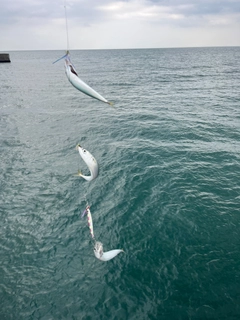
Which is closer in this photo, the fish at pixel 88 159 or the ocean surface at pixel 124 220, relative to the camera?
the fish at pixel 88 159

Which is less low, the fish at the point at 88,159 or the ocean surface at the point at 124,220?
the fish at the point at 88,159

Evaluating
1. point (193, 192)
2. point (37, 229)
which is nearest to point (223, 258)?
point (193, 192)

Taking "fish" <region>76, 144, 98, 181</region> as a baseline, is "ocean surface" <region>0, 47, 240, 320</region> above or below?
below

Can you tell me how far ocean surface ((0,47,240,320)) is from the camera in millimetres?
11430

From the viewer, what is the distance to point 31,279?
12.6 m

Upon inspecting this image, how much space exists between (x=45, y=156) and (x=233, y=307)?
22023 millimetres

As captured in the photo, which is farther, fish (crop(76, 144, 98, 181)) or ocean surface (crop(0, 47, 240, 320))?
ocean surface (crop(0, 47, 240, 320))

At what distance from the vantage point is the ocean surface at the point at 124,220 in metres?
11.4

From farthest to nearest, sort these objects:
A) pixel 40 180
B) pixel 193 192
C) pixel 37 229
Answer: pixel 40 180 < pixel 193 192 < pixel 37 229

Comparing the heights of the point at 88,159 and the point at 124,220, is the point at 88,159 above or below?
above

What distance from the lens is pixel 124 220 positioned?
16.2 meters

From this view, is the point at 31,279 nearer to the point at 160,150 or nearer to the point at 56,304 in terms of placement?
the point at 56,304

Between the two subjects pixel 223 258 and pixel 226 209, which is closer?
pixel 223 258

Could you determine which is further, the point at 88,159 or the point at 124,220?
the point at 124,220
